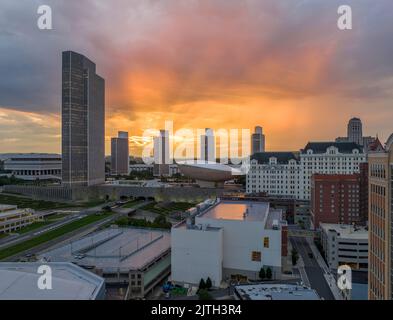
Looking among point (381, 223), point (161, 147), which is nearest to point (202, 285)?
point (381, 223)

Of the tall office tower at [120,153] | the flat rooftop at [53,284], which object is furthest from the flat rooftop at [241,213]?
the tall office tower at [120,153]

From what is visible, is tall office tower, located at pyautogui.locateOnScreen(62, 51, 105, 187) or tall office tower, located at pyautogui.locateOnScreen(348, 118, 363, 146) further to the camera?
tall office tower, located at pyautogui.locateOnScreen(348, 118, 363, 146)

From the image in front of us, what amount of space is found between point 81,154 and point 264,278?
24.5 meters

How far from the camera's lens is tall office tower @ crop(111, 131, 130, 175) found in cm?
5244

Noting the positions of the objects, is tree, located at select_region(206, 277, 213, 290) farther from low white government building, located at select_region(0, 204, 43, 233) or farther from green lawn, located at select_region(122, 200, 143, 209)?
green lawn, located at select_region(122, 200, 143, 209)

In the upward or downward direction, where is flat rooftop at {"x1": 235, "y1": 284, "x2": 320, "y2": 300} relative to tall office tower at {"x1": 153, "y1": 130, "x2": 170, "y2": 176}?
downward

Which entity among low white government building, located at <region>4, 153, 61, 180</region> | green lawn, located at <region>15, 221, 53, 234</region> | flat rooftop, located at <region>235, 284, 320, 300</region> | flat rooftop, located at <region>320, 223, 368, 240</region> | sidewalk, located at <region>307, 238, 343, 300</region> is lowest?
sidewalk, located at <region>307, 238, 343, 300</region>

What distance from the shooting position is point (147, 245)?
501 inches

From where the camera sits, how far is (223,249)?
11492mm

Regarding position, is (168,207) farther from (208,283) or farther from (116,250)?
(208,283)

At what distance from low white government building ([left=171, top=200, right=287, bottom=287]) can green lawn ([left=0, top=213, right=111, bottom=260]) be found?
711 centimetres

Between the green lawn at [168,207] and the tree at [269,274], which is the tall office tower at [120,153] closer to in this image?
the green lawn at [168,207]

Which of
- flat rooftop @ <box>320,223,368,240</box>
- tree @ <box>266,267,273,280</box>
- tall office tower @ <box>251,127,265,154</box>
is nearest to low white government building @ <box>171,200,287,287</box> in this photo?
tree @ <box>266,267,273,280</box>
